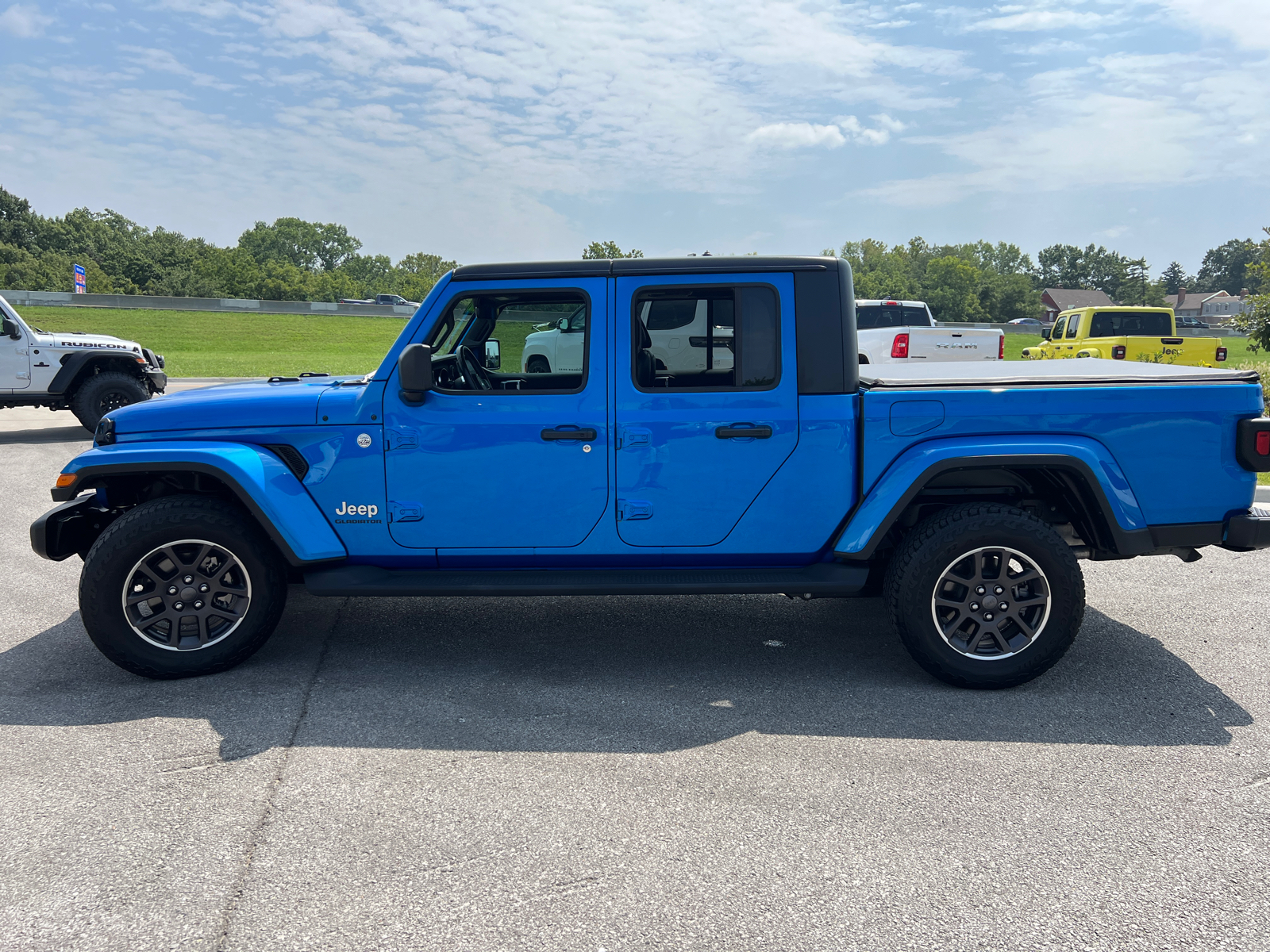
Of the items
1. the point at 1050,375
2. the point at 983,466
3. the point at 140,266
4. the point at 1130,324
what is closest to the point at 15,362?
the point at 983,466

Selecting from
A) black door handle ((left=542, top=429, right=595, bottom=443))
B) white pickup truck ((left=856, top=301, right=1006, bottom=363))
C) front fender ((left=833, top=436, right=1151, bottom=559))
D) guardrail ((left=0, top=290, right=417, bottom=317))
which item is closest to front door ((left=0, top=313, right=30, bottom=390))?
black door handle ((left=542, top=429, right=595, bottom=443))

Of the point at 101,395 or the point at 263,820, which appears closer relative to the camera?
the point at 263,820

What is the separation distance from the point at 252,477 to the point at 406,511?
69cm

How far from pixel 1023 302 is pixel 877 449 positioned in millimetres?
106898

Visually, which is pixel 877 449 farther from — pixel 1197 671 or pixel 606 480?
pixel 1197 671

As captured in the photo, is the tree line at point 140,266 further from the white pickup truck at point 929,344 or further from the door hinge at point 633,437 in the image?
the door hinge at point 633,437

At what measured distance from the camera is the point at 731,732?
367 cm

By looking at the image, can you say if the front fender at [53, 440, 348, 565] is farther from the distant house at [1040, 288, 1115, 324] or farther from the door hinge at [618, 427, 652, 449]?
the distant house at [1040, 288, 1115, 324]

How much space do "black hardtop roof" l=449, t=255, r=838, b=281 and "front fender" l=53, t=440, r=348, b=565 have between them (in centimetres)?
124

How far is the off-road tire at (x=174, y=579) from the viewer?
4.01 meters

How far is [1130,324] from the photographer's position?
20172mm

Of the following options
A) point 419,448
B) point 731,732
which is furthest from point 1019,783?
point 419,448

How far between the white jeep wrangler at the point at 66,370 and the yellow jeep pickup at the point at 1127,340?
16353 millimetres

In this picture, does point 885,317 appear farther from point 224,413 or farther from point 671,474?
point 224,413
